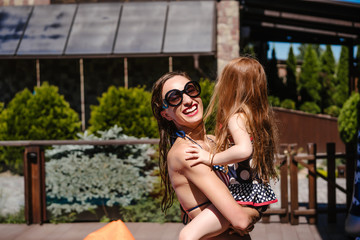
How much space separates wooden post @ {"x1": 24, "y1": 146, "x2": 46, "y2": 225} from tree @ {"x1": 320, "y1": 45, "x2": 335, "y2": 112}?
2011cm

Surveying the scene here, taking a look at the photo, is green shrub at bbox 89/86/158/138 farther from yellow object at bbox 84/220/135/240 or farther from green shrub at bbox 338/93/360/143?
green shrub at bbox 338/93/360/143

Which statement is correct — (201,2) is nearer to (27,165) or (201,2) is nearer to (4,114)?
(4,114)

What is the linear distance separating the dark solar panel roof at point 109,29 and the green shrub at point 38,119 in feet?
6.33

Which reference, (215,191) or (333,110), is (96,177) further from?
(333,110)

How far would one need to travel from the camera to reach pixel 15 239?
543 centimetres

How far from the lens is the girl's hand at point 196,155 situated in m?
1.90

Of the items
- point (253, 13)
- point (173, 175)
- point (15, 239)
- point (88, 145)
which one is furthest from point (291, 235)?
point (253, 13)

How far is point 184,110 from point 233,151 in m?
0.32

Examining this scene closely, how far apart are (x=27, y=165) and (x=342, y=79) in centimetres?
2129

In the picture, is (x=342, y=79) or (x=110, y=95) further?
(x=342, y=79)

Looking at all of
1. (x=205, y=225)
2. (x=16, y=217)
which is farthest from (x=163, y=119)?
(x=16, y=217)

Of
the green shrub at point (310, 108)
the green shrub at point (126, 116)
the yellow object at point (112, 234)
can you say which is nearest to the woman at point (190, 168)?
the yellow object at point (112, 234)

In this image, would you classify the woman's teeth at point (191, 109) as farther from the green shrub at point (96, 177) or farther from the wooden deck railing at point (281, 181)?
the green shrub at point (96, 177)

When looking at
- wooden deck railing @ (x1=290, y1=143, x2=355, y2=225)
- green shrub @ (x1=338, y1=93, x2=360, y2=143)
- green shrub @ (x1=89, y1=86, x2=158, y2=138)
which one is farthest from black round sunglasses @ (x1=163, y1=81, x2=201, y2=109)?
green shrub @ (x1=338, y1=93, x2=360, y2=143)
